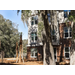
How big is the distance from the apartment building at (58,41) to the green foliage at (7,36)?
6580 millimetres

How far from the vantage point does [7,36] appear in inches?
770

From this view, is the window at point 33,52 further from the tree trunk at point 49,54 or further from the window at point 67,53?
the tree trunk at point 49,54

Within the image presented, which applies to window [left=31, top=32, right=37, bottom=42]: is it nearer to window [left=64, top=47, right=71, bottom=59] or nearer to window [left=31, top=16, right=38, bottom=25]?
window [left=31, top=16, right=38, bottom=25]

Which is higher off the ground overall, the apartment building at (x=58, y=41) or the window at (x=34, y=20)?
the window at (x=34, y=20)

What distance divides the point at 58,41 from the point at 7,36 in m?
11.1

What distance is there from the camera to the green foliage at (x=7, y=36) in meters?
19.5

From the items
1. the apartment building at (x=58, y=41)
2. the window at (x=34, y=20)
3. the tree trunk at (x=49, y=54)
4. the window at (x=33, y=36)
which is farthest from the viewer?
the window at (x=34, y=20)

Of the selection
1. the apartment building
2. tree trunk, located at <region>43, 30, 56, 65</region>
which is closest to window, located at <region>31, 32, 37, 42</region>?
the apartment building

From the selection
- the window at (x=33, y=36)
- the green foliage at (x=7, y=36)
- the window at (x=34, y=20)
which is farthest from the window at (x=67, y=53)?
the green foliage at (x=7, y=36)

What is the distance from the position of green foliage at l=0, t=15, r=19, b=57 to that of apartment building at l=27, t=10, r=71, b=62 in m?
6.58

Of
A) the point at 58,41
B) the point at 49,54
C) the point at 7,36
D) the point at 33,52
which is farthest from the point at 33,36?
the point at 49,54

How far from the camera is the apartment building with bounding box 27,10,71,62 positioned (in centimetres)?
1290
